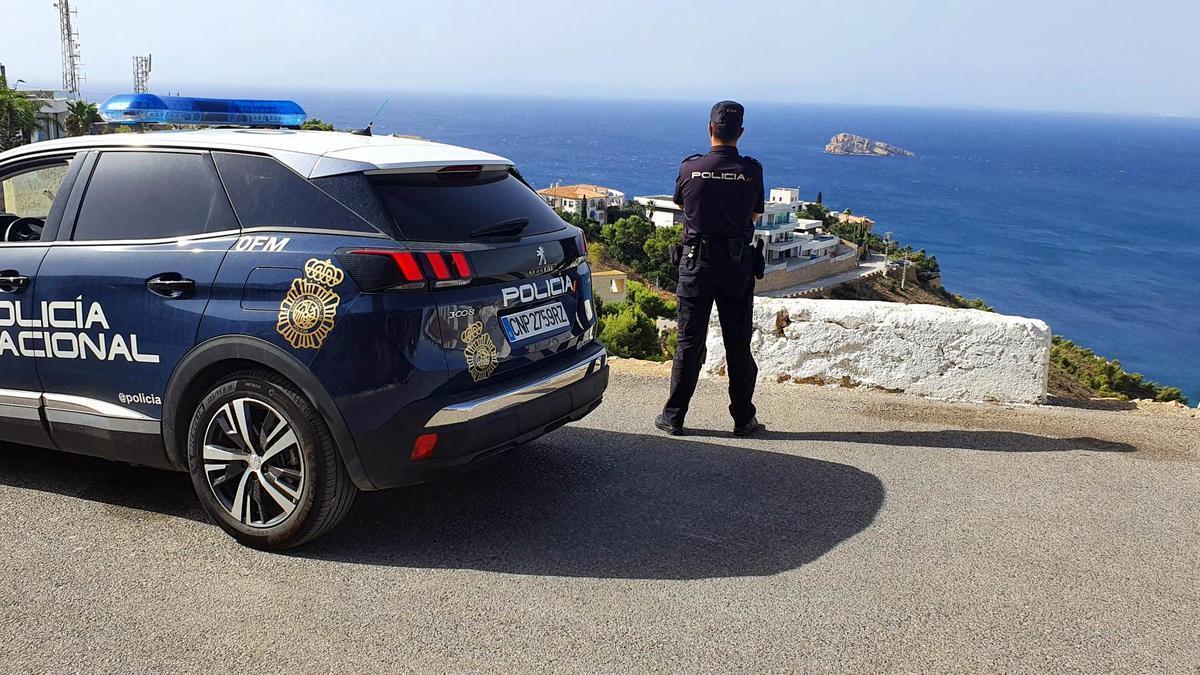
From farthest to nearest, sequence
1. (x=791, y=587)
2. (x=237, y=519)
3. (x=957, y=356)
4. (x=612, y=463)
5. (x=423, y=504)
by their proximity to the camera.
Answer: (x=957, y=356), (x=612, y=463), (x=423, y=504), (x=237, y=519), (x=791, y=587)

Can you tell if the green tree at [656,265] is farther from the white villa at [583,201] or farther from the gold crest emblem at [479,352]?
the gold crest emblem at [479,352]

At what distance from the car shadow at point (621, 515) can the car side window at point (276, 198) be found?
1.34m

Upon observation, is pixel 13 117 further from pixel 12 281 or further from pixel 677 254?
pixel 677 254

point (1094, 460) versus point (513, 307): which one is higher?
point (513, 307)

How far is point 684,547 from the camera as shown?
3.90m

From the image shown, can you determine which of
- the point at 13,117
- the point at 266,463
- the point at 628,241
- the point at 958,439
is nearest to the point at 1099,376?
the point at 628,241

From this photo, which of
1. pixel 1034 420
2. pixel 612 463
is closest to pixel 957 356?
pixel 1034 420

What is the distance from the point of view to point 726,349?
5.52 meters

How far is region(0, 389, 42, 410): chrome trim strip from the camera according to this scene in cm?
428

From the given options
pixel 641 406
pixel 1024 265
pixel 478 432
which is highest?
pixel 478 432

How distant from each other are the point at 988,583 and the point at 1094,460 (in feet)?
6.55

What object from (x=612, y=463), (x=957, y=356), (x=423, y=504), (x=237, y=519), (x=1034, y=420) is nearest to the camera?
(x=237, y=519)

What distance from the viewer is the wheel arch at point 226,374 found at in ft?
11.7

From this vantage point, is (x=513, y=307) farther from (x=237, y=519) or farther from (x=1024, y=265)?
(x=1024, y=265)
